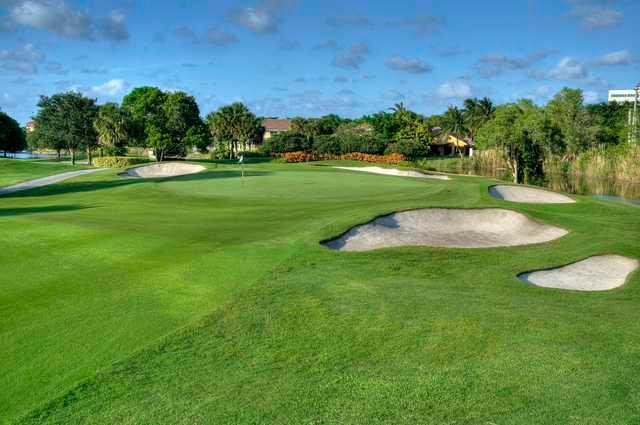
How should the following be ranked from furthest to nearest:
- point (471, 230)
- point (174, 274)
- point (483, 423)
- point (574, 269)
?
point (471, 230) < point (574, 269) < point (174, 274) < point (483, 423)

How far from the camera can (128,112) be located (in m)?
79.0

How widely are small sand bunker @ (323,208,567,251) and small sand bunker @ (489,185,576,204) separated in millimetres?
7117

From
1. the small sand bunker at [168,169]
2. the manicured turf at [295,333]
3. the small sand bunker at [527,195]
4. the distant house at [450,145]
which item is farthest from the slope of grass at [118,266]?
the distant house at [450,145]

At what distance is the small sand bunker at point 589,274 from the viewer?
12914 mm

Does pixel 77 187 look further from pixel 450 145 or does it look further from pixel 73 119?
pixel 450 145

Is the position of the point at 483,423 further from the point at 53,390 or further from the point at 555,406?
the point at 53,390

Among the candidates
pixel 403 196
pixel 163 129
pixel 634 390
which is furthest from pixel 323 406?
pixel 163 129

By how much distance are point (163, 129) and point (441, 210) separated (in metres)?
53.7

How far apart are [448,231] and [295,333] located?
40.0 feet

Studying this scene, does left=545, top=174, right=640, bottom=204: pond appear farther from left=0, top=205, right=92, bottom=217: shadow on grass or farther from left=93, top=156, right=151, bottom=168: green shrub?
left=93, top=156, right=151, bottom=168: green shrub

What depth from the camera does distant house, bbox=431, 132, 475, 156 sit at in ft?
357

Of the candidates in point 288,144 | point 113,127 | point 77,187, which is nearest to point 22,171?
point 77,187

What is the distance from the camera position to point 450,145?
112 m

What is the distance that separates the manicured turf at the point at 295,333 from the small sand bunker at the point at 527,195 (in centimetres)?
1121
